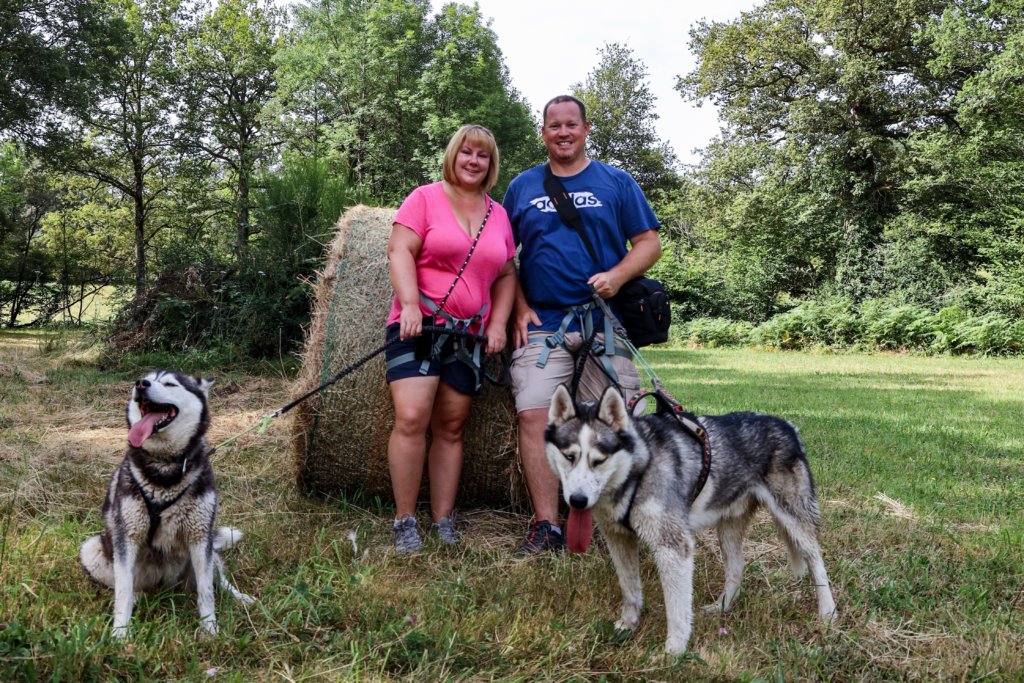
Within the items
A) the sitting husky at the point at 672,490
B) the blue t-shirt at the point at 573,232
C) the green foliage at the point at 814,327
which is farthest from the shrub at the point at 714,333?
the sitting husky at the point at 672,490

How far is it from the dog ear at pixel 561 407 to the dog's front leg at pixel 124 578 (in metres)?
1.80

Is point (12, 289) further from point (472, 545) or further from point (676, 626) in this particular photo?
point (676, 626)

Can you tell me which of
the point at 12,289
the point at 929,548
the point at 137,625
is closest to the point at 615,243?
the point at 929,548

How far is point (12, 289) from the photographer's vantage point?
21750 mm

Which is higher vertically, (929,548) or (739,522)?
(739,522)

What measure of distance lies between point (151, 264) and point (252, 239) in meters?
2.26

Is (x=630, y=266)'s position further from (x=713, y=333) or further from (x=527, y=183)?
(x=713, y=333)

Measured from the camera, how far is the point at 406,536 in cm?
398

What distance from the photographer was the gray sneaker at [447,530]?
4056 millimetres

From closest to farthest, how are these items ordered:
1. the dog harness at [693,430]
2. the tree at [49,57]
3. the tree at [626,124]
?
1. the dog harness at [693,430]
2. the tree at [49,57]
3. the tree at [626,124]

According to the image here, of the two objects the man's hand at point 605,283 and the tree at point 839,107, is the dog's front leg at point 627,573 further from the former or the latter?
the tree at point 839,107

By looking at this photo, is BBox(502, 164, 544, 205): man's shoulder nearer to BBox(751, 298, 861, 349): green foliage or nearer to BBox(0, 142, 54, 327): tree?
BBox(751, 298, 861, 349): green foliage

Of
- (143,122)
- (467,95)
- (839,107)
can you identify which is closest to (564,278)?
(839,107)

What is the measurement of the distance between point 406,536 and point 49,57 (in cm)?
1592
